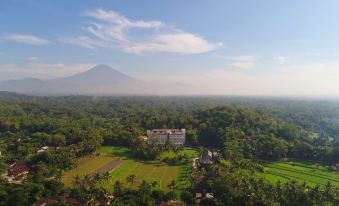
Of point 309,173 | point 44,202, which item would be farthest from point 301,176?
point 44,202

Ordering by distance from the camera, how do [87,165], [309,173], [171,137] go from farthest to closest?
[171,137]
[87,165]
[309,173]

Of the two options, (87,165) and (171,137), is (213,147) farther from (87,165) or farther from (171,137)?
(87,165)

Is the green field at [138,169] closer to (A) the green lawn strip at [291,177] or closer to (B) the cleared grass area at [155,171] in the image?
A: (B) the cleared grass area at [155,171]

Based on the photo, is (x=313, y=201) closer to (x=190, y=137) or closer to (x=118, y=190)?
(x=118, y=190)

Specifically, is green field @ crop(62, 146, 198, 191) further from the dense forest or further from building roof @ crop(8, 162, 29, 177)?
building roof @ crop(8, 162, 29, 177)

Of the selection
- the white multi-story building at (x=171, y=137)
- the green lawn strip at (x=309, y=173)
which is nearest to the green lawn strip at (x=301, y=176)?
the green lawn strip at (x=309, y=173)
